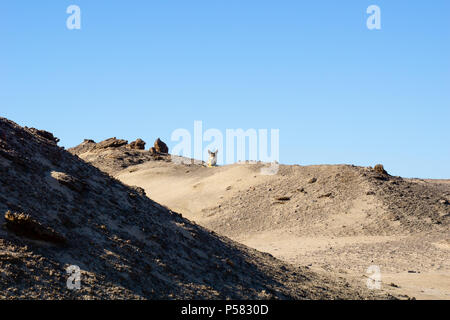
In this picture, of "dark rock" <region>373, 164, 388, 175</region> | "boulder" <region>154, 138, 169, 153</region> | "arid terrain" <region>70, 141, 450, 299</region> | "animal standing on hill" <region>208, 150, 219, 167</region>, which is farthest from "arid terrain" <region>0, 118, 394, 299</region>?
"boulder" <region>154, 138, 169, 153</region>

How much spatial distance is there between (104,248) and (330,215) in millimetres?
19000

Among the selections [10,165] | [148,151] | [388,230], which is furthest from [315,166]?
[10,165]

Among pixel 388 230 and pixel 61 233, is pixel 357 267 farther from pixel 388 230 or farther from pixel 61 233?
pixel 61 233

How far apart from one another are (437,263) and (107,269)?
14318 millimetres

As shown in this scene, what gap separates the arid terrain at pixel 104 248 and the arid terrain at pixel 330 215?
4289 mm

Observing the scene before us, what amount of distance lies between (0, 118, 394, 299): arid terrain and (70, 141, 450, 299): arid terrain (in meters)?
4.29

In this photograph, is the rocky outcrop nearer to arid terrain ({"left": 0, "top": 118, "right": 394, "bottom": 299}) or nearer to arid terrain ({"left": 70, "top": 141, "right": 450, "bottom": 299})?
arid terrain ({"left": 70, "top": 141, "right": 450, "bottom": 299})

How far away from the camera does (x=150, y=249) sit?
1103cm

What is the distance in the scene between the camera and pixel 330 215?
27438mm

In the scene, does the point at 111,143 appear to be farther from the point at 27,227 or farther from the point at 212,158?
the point at 27,227

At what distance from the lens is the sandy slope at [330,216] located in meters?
19.9

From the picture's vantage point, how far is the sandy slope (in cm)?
1991

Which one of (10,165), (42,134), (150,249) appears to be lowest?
(150,249)
